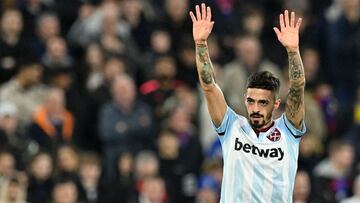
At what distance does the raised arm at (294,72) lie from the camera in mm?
9867

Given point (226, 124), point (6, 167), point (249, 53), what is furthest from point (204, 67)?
point (249, 53)

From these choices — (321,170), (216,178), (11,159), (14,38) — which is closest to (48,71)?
(14,38)

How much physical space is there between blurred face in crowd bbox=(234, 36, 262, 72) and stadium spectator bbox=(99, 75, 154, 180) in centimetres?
174

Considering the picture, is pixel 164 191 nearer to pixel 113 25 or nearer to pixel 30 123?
pixel 30 123

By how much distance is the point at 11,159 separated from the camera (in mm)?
15719

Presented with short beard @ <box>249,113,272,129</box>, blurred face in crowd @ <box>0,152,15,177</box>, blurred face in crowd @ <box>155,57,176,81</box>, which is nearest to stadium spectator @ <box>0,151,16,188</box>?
blurred face in crowd @ <box>0,152,15,177</box>

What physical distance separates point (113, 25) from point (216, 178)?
10.9ft

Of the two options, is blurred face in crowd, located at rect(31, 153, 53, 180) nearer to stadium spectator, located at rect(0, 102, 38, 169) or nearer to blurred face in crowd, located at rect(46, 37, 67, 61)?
stadium spectator, located at rect(0, 102, 38, 169)

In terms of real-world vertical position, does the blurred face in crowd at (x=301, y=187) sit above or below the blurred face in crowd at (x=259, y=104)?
below

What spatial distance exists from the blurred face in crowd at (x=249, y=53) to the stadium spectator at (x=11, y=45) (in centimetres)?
311

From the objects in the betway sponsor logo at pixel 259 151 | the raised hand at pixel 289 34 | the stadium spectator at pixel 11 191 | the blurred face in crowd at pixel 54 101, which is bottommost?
the stadium spectator at pixel 11 191

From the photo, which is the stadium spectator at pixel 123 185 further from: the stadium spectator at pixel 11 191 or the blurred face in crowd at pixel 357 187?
the blurred face in crowd at pixel 357 187

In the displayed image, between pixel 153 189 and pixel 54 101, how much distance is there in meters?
1.93

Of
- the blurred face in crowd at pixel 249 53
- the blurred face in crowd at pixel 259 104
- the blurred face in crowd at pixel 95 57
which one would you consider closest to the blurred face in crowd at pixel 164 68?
the blurred face in crowd at pixel 95 57
